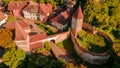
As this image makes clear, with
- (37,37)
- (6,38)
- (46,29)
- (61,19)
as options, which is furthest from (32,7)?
(6,38)

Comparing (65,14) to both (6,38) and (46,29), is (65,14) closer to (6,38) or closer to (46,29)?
(46,29)

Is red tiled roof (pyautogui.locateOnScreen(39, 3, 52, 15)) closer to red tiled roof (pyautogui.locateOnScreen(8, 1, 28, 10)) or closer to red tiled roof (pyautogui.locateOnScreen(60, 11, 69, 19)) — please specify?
red tiled roof (pyautogui.locateOnScreen(60, 11, 69, 19))

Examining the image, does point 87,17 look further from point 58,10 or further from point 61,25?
point 58,10

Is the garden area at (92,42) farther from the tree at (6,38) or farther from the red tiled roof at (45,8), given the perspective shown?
the tree at (6,38)

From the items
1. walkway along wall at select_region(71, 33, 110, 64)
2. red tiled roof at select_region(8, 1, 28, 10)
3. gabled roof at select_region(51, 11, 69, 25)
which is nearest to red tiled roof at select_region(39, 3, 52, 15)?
gabled roof at select_region(51, 11, 69, 25)

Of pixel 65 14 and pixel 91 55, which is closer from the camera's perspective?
pixel 91 55
